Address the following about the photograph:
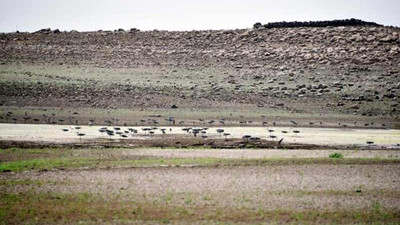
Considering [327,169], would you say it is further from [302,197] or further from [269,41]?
[269,41]

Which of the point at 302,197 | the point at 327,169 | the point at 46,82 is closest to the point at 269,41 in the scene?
the point at 46,82

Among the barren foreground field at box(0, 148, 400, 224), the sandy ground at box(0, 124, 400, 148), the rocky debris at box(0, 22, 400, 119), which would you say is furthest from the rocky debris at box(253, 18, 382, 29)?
the barren foreground field at box(0, 148, 400, 224)

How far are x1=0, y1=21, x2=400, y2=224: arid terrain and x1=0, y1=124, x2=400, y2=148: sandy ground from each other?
0.10 m

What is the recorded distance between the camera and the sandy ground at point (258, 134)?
29.3 m

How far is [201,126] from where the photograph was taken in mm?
34969

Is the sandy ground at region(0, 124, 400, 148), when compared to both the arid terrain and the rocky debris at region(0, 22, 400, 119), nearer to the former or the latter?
the arid terrain

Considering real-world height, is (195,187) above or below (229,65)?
below

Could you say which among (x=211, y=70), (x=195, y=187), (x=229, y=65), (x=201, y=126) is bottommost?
(x=195, y=187)

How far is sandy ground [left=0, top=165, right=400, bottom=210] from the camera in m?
17.1

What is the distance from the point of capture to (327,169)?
21.8m

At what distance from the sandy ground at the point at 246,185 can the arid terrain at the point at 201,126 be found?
6cm

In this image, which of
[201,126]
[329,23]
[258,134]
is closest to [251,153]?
[258,134]

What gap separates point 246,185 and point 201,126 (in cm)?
1606

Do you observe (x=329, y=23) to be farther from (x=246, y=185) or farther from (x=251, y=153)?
(x=246, y=185)
